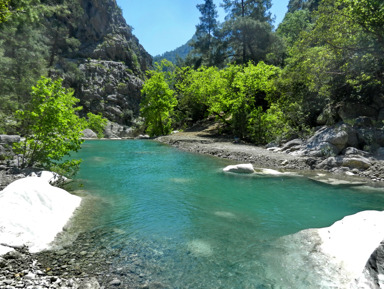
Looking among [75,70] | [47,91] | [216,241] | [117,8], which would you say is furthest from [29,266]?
[117,8]

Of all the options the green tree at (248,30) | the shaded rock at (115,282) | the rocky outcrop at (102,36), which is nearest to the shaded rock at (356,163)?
the shaded rock at (115,282)

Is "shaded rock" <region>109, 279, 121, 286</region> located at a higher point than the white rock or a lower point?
lower

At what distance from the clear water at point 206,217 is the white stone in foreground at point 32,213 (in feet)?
2.60

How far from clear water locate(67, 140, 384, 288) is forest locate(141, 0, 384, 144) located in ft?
31.4

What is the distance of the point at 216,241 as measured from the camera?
6957 mm

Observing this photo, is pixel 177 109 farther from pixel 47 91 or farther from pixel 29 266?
pixel 29 266

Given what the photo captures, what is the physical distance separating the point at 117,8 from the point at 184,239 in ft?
363

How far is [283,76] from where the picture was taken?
85.9ft

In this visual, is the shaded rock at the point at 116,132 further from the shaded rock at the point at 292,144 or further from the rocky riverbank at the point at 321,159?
the shaded rock at the point at 292,144

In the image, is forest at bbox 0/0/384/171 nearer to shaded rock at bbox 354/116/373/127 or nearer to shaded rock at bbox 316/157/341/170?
shaded rock at bbox 354/116/373/127

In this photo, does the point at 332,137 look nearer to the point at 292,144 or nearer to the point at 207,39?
the point at 292,144

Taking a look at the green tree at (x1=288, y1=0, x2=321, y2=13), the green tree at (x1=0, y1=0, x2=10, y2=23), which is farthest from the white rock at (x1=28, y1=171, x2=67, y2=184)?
the green tree at (x1=288, y1=0, x2=321, y2=13)

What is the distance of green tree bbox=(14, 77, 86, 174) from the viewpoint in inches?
422

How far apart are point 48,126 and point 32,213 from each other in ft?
16.4
